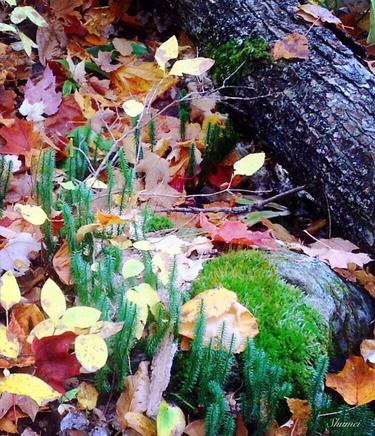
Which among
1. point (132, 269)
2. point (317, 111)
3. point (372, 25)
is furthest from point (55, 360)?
point (372, 25)

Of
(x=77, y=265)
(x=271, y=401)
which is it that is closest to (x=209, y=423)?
(x=271, y=401)

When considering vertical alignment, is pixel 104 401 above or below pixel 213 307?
below

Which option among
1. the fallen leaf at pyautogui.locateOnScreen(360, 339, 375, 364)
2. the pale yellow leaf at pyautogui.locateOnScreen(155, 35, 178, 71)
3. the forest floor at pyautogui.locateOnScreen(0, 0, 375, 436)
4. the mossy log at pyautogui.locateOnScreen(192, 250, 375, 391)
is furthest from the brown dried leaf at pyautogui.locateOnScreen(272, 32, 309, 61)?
the fallen leaf at pyautogui.locateOnScreen(360, 339, 375, 364)

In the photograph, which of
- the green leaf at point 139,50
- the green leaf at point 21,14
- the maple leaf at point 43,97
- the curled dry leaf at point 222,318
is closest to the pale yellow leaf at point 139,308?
the curled dry leaf at point 222,318

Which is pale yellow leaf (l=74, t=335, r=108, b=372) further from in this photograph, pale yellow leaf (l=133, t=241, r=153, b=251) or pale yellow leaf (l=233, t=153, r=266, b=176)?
pale yellow leaf (l=233, t=153, r=266, b=176)

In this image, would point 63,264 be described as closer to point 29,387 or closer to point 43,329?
point 43,329

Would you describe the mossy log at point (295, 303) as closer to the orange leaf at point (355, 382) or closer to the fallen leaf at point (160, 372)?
the orange leaf at point (355, 382)

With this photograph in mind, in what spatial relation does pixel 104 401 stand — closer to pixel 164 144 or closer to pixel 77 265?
pixel 77 265
